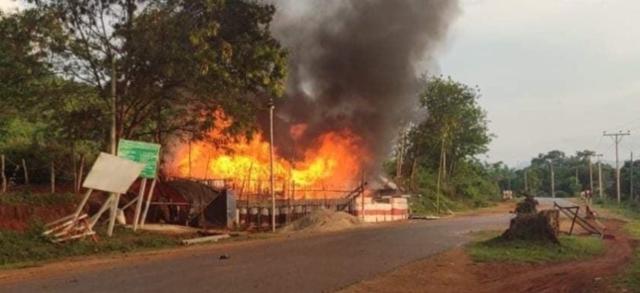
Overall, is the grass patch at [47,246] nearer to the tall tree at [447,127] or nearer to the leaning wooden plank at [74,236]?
the leaning wooden plank at [74,236]

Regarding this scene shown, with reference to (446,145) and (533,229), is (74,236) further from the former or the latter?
(446,145)

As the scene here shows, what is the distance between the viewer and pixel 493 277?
15.4 meters

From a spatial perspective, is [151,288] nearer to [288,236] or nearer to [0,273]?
[0,273]

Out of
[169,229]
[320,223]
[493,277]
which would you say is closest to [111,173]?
[169,229]

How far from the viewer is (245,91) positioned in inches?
1115

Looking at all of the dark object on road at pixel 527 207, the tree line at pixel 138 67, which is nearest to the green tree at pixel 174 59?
the tree line at pixel 138 67

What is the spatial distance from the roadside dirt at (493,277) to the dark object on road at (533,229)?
218cm

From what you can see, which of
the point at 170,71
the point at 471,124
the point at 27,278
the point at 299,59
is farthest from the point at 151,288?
the point at 471,124

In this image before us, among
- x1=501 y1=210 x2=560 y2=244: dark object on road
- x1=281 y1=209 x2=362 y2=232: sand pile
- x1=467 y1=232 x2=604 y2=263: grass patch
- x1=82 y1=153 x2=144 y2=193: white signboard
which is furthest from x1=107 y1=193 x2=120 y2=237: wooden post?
x1=501 y1=210 x2=560 y2=244: dark object on road

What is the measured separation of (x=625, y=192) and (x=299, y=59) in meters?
57.7

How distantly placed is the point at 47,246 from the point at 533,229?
14.8 m

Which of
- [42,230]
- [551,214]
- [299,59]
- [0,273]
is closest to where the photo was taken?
[0,273]

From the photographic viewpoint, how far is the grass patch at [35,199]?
22688 millimetres

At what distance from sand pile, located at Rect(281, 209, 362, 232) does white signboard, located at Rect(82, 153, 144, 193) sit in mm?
9737
